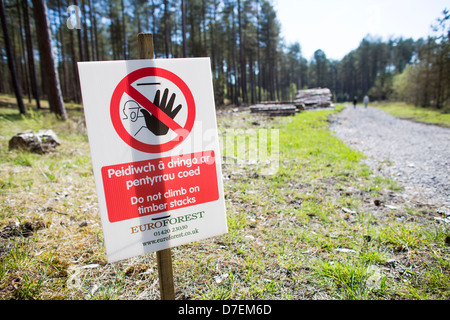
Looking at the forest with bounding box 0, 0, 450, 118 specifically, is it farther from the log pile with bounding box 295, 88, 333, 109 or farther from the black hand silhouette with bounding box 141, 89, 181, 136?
the black hand silhouette with bounding box 141, 89, 181, 136

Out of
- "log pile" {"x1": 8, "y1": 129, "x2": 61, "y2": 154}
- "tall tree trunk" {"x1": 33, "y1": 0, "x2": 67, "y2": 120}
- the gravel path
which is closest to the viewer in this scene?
the gravel path

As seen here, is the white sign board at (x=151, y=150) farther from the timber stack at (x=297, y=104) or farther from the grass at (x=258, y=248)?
the timber stack at (x=297, y=104)

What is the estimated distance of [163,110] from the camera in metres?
1.68

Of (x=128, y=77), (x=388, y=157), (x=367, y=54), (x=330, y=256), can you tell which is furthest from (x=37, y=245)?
(x=367, y=54)

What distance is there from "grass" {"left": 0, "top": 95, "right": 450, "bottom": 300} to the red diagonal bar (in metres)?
1.60

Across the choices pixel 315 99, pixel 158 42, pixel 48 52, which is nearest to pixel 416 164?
pixel 48 52

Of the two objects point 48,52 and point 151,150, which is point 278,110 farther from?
point 151,150

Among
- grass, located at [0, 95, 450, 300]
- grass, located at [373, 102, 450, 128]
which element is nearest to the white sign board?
grass, located at [0, 95, 450, 300]

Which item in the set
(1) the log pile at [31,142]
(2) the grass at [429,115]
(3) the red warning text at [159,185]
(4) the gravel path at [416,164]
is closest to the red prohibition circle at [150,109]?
(3) the red warning text at [159,185]

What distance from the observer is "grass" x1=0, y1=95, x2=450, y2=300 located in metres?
2.28

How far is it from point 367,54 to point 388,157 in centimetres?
8180

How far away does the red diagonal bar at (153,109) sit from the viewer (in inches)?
62.6

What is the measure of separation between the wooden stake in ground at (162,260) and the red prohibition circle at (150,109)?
6.6 inches

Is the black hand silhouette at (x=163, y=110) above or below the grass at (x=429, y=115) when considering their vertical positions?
above
